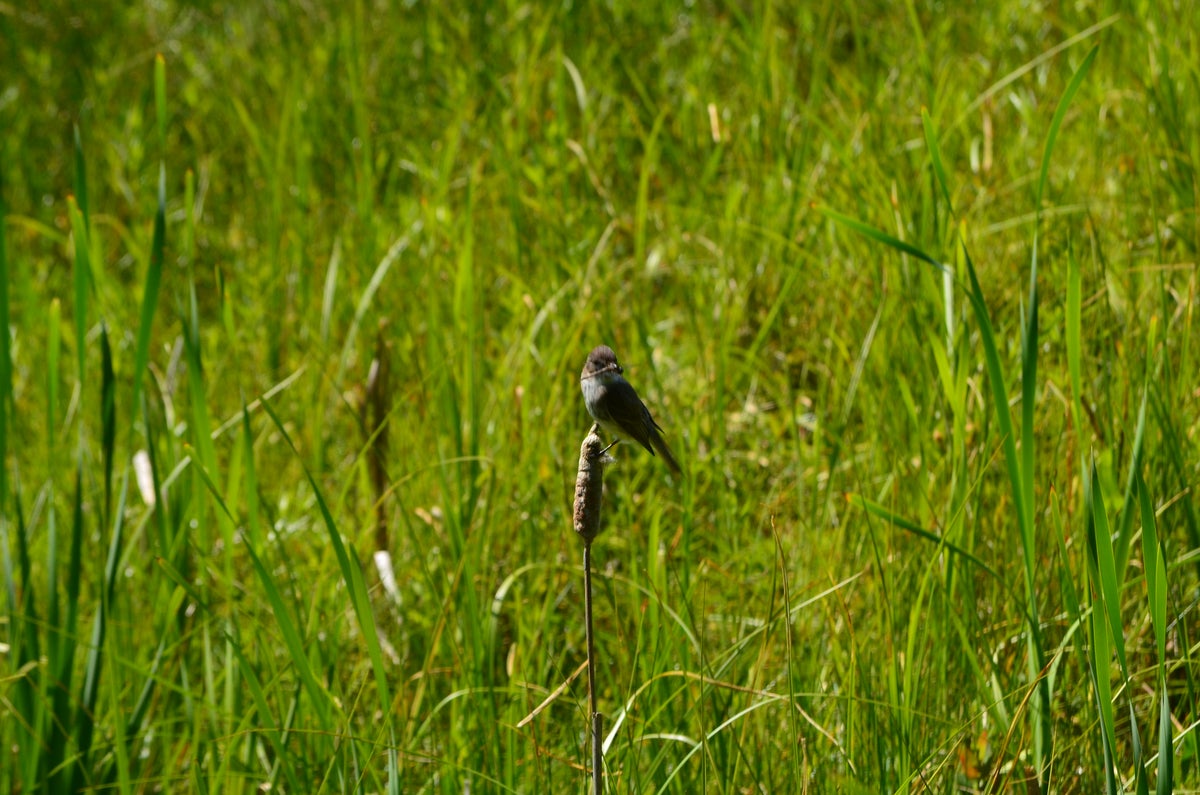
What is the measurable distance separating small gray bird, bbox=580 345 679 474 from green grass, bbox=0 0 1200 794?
0.70 ft

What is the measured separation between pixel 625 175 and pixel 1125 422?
6.55 feet

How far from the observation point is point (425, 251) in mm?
3420

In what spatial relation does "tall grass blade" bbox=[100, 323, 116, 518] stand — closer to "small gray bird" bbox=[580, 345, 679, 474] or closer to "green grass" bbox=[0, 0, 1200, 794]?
"green grass" bbox=[0, 0, 1200, 794]

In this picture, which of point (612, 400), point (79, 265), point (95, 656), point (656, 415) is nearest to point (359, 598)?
point (612, 400)

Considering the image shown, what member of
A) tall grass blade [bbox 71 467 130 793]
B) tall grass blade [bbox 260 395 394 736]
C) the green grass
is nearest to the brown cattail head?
the green grass

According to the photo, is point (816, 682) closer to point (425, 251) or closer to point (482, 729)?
point (482, 729)

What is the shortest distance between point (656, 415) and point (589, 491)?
5.12 ft

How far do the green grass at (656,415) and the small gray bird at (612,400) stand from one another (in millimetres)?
212

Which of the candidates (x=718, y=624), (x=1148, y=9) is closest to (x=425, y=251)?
(x=718, y=624)

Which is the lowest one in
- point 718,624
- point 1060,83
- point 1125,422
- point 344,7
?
point 718,624

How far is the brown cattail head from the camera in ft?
3.43

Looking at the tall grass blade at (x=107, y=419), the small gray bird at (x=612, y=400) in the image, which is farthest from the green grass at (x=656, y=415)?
the small gray bird at (x=612, y=400)

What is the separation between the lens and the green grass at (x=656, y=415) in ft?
5.23

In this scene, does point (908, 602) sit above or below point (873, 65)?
below
